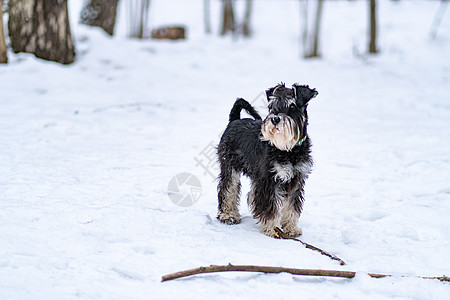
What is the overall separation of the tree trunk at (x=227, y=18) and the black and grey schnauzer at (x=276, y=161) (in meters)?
15.2

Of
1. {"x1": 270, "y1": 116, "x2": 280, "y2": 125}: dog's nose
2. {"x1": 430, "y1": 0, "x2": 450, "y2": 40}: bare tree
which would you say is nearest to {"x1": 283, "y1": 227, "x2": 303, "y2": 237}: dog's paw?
{"x1": 270, "y1": 116, "x2": 280, "y2": 125}: dog's nose

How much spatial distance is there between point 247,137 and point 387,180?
2491 millimetres

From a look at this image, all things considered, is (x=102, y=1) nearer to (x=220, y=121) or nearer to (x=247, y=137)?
(x=220, y=121)

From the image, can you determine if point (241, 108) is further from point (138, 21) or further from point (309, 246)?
point (138, 21)

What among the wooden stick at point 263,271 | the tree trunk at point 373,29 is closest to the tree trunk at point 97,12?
the tree trunk at point 373,29

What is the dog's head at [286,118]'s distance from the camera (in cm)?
381

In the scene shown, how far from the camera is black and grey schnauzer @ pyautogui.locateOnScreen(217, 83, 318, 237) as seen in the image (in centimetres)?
391

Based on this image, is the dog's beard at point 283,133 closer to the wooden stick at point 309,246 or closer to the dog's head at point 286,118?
the dog's head at point 286,118

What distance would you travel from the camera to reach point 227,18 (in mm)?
19469

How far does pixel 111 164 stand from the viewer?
230 inches

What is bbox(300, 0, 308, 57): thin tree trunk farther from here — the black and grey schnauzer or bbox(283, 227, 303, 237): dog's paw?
bbox(283, 227, 303, 237): dog's paw

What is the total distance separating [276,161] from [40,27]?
7.25 metres

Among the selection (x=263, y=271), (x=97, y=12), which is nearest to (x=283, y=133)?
(x=263, y=271)

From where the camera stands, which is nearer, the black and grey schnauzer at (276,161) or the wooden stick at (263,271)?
the wooden stick at (263,271)
